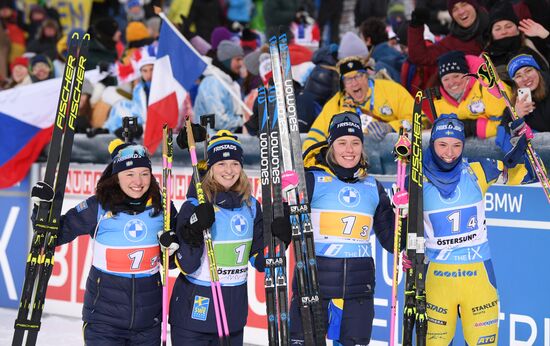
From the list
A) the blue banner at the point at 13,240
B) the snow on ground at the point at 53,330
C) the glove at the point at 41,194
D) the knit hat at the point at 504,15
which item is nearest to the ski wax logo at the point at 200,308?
the glove at the point at 41,194

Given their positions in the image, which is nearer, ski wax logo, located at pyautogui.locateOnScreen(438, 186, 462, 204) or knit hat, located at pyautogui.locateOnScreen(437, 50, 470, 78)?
ski wax logo, located at pyautogui.locateOnScreen(438, 186, 462, 204)

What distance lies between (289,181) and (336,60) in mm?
3615

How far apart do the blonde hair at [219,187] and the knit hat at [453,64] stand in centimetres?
236

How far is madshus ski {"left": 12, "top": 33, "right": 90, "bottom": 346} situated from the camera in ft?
22.2

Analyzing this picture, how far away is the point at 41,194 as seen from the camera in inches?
263

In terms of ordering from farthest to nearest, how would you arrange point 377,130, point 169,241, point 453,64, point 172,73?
point 172,73 < point 377,130 < point 453,64 < point 169,241

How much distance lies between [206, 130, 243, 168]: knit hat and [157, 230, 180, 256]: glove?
0.55m

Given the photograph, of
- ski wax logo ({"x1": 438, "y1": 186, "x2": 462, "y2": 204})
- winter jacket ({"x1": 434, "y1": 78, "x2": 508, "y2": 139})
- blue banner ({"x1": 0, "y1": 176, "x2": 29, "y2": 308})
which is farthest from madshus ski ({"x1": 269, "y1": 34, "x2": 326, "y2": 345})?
blue banner ({"x1": 0, "y1": 176, "x2": 29, "y2": 308})

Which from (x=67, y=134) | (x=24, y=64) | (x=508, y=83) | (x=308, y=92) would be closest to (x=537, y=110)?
(x=508, y=83)

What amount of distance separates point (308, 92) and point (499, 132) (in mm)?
2561

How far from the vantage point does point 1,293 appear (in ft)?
37.4

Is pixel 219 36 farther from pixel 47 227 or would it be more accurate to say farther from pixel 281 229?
pixel 281 229

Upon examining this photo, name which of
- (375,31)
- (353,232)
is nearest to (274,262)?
(353,232)

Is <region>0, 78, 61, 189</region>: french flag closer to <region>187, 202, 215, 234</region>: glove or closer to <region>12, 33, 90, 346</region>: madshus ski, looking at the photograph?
<region>12, 33, 90, 346</region>: madshus ski
